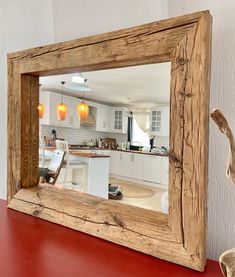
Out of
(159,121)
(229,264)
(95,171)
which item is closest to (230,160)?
(229,264)

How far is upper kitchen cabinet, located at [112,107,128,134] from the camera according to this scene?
0.74 m

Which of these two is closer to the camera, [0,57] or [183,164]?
[183,164]

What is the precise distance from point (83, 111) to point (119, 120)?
5.1 inches

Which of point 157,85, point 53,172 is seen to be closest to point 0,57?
point 53,172

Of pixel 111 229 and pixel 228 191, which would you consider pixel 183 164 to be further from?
pixel 111 229

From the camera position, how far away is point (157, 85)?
63cm

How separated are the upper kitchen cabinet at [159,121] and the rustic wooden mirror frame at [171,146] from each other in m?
0.06

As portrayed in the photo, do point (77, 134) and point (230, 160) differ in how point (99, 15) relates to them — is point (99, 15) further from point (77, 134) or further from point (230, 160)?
point (230, 160)

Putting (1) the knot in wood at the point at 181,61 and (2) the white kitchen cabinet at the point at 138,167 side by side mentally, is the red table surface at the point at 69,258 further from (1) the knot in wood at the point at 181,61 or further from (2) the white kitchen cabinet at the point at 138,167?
(1) the knot in wood at the point at 181,61

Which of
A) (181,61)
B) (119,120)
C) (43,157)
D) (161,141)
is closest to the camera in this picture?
(181,61)

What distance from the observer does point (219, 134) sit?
1.84 ft

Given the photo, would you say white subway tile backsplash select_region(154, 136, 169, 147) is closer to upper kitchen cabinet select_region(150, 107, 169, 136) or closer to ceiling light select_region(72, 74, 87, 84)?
upper kitchen cabinet select_region(150, 107, 169, 136)

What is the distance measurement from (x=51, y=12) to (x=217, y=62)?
0.67 meters

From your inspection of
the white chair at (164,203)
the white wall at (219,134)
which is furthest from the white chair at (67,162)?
the white wall at (219,134)
